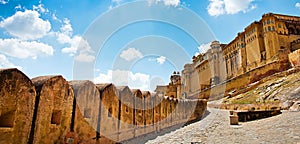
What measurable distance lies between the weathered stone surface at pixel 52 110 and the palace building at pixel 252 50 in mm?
34220

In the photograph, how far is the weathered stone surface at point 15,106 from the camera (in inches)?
145

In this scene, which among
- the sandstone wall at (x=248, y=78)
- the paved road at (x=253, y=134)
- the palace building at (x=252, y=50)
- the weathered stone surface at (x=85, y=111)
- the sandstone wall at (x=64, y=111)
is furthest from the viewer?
the palace building at (x=252, y=50)

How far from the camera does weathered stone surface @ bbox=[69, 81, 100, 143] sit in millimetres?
5535

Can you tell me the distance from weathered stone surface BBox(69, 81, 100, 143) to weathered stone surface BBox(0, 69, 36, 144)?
136cm

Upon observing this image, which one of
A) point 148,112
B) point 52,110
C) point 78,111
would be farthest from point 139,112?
point 52,110

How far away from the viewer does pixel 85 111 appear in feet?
19.6

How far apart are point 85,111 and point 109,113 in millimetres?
1250

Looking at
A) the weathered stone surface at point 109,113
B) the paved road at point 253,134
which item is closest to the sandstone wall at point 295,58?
the paved road at point 253,134

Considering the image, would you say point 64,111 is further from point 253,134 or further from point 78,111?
point 253,134

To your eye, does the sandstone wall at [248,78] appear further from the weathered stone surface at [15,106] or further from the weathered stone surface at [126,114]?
the weathered stone surface at [15,106]

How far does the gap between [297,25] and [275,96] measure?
104 feet

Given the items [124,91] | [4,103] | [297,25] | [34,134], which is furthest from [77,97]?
[297,25]

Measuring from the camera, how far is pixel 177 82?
6450cm

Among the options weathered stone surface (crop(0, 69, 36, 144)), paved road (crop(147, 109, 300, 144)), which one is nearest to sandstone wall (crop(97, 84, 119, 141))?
paved road (crop(147, 109, 300, 144))
